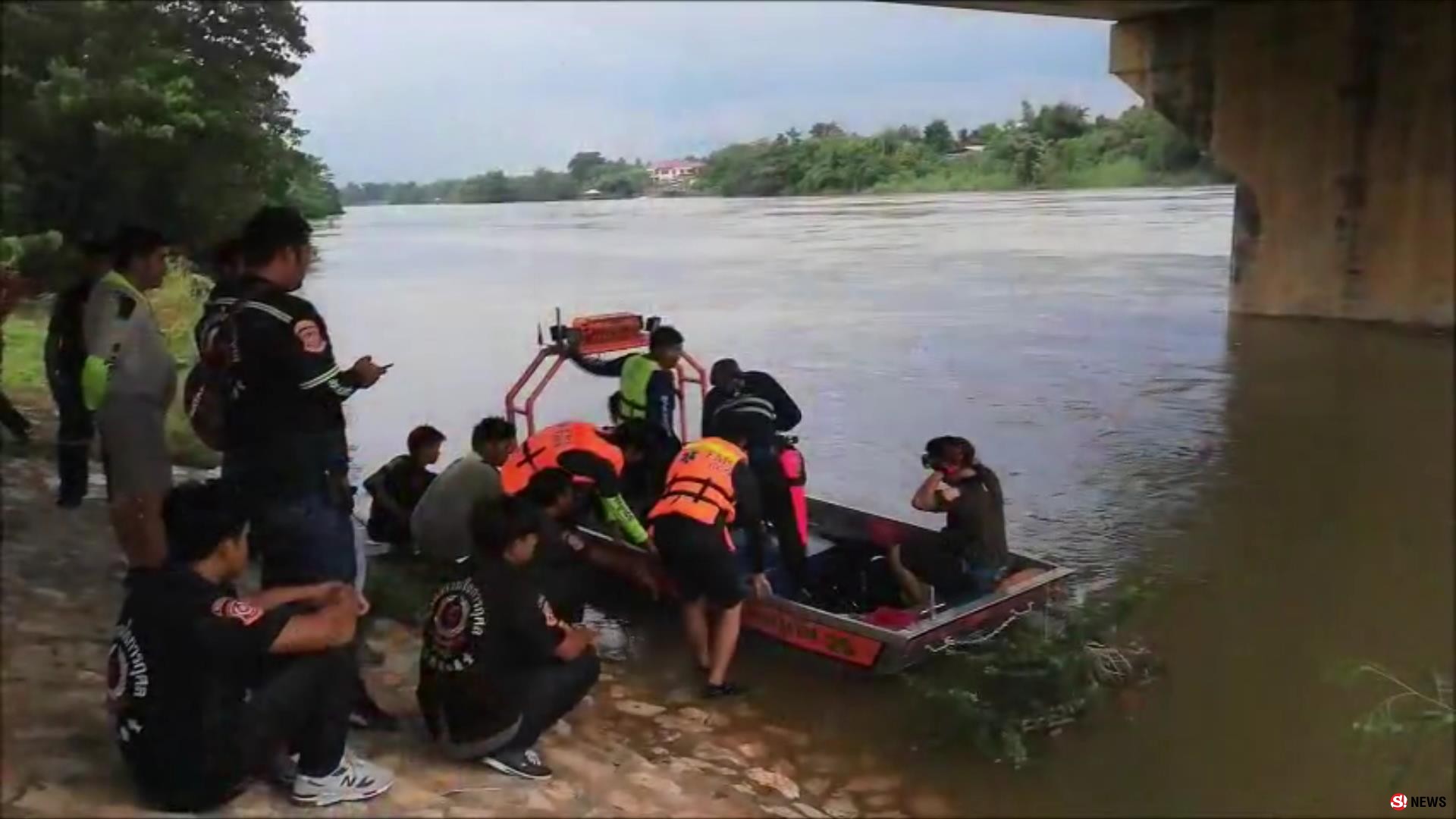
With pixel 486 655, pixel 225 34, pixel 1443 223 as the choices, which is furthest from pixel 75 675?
pixel 1443 223

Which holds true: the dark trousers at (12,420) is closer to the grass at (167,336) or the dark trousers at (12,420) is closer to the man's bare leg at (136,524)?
the grass at (167,336)

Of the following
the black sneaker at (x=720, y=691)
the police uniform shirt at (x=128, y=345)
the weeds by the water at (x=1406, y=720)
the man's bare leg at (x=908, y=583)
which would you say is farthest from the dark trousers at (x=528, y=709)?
the weeds by the water at (x=1406, y=720)

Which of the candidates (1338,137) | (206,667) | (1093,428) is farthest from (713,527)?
(1338,137)

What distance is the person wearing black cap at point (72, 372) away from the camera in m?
3.83

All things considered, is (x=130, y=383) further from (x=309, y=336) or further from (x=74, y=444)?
(x=309, y=336)

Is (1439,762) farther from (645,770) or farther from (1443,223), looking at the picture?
→ (1443,223)

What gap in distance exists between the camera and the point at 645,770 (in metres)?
3.74

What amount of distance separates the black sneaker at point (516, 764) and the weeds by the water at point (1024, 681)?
5.25ft

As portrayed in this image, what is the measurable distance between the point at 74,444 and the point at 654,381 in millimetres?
2341

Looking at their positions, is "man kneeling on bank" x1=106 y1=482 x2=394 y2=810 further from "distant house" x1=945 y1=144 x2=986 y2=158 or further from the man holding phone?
"distant house" x1=945 y1=144 x2=986 y2=158

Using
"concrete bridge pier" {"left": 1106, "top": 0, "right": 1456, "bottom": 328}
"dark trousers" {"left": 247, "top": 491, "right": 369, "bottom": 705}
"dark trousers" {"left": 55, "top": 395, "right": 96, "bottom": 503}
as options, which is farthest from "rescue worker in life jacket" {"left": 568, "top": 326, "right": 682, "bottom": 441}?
"concrete bridge pier" {"left": 1106, "top": 0, "right": 1456, "bottom": 328}

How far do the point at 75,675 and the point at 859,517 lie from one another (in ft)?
11.3

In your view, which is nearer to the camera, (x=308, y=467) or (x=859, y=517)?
(x=308, y=467)

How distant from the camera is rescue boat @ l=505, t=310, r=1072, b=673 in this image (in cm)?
447
